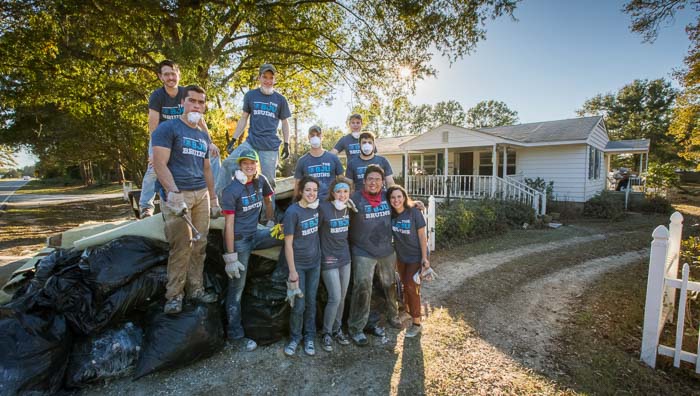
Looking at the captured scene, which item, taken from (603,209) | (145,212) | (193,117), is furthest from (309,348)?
(603,209)

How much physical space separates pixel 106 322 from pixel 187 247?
31.1 inches

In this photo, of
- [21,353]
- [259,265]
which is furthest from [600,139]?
[21,353]

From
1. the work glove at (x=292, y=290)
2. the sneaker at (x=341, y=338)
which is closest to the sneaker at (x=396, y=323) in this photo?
the sneaker at (x=341, y=338)

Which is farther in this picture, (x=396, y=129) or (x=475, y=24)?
(x=396, y=129)

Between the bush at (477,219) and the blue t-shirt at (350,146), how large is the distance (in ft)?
11.8

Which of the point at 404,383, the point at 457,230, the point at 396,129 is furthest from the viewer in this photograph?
the point at 396,129

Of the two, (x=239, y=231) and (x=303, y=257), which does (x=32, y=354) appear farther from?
(x=303, y=257)

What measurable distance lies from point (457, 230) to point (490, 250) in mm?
909

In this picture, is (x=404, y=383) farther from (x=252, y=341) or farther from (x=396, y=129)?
(x=396, y=129)

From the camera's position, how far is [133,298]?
2.59 metres

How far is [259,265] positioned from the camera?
3230mm

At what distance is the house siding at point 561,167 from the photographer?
11.7 m

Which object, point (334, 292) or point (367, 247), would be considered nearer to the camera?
point (334, 292)

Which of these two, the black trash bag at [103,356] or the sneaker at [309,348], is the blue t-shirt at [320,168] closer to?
the sneaker at [309,348]
